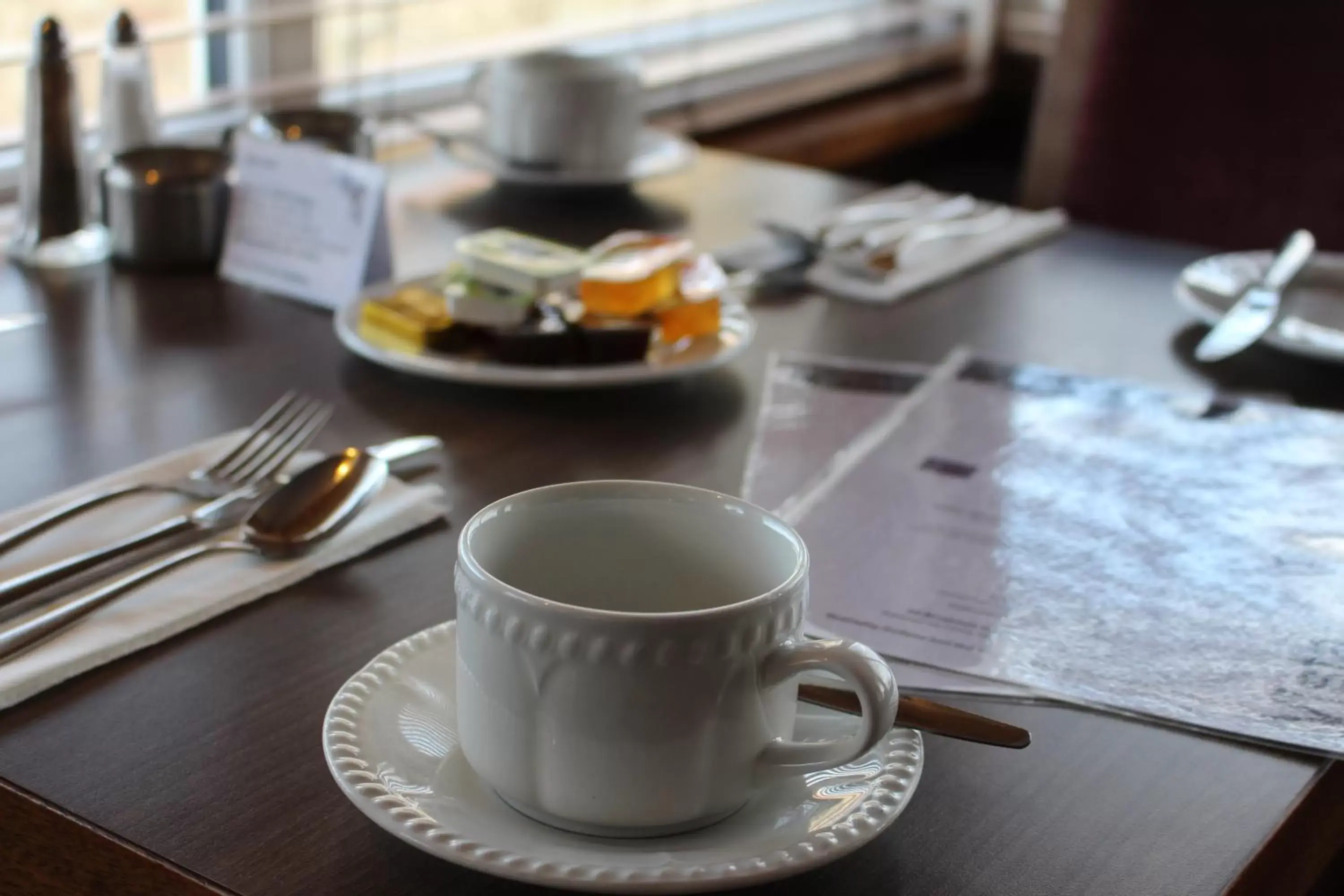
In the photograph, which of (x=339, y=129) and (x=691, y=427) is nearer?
(x=691, y=427)

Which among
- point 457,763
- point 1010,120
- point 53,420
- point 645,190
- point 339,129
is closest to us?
point 457,763

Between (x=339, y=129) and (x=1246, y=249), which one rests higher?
(x=339, y=129)

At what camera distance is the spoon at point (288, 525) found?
551 millimetres

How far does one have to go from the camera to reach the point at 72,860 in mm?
457

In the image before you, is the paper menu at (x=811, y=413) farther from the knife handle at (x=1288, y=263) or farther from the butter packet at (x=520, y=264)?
the knife handle at (x=1288, y=263)

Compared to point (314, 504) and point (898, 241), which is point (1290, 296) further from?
point (314, 504)

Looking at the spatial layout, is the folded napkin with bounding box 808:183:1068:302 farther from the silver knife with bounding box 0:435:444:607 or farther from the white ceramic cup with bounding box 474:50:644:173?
the silver knife with bounding box 0:435:444:607

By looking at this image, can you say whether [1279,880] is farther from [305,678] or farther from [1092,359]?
[1092,359]

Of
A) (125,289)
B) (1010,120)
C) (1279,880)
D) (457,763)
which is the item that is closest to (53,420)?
(125,289)

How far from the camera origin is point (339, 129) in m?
1.14

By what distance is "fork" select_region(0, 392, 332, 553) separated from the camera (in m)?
0.62

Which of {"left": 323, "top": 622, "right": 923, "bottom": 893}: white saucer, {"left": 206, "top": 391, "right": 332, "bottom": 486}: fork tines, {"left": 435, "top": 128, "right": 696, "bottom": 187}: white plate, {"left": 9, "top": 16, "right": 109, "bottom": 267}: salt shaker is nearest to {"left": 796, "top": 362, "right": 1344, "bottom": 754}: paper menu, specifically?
{"left": 323, "top": 622, "right": 923, "bottom": 893}: white saucer

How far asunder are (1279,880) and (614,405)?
1.40 feet

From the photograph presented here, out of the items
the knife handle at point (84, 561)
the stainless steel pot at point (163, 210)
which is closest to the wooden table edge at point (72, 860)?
the knife handle at point (84, 561)
